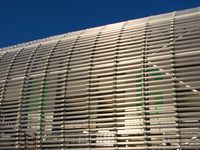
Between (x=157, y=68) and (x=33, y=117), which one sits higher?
(x=157, y=68)

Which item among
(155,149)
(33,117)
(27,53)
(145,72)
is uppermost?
(27,53)

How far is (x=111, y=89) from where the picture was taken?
16891 mm

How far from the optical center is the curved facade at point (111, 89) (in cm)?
1502

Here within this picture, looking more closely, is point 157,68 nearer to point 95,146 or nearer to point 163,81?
point 163,81

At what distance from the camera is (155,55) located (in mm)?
16266

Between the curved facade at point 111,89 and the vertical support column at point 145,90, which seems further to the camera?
the vertical support column at point 145,90

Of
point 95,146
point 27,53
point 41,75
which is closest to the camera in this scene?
point 95,146

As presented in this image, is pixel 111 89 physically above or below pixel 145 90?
above

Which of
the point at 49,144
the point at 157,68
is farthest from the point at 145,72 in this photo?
the point at 49,144

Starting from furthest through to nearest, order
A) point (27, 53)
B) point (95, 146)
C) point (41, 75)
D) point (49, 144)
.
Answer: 1. point (27, 53)
2. point (41, 75)
3. point (49, 144)
4. point (95, 146)

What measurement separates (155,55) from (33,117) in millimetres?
6472

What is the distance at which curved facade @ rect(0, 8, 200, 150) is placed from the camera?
15.0 metres

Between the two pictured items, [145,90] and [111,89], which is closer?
[145,90]

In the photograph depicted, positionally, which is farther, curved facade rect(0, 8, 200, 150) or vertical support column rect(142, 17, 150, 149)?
vertical support column rect(142, 17, 150, 149)
